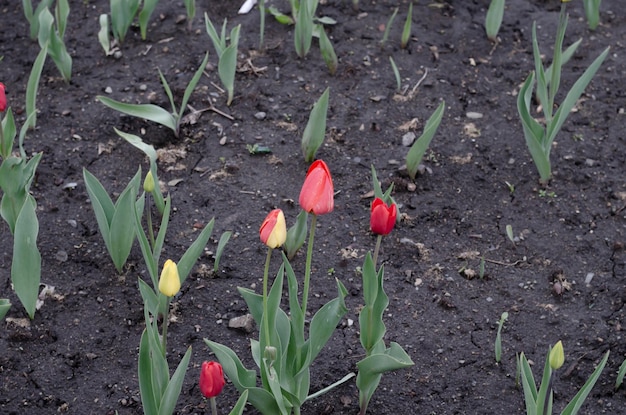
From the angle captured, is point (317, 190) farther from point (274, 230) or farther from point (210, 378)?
point (210, 378)

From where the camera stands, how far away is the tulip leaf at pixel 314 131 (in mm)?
2791

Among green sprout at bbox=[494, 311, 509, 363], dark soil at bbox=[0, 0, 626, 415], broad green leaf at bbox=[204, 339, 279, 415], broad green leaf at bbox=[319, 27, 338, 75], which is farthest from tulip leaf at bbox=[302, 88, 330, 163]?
broad green leaf at bbox=[204, 339, 279, 415]

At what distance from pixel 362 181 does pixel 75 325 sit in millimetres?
1018

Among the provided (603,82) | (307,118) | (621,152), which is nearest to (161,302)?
(307,118)

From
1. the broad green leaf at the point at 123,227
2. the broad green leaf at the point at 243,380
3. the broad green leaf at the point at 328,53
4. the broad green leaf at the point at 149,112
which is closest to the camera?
the broad green leaf at the point at 243,380

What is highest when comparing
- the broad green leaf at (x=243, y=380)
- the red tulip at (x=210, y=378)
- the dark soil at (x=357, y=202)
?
the red tulip at (x=210, y=378)

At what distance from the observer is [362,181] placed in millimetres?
2920

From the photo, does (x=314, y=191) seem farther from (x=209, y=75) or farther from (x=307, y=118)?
(x=209, y=75)

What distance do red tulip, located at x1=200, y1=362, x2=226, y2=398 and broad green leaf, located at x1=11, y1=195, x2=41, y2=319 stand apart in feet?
2.31

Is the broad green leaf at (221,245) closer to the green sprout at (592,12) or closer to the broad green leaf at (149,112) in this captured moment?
the broad green leaf at (149,112)

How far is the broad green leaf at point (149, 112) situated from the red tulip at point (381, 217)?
1228 millimetres

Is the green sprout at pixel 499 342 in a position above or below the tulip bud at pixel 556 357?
below

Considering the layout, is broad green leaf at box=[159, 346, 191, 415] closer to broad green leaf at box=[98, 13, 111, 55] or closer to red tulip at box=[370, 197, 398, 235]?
red tulip at box=[370, 197, 398, 235]

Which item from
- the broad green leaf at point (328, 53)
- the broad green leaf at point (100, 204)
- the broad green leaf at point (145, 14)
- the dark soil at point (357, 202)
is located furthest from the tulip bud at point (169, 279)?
the broad green leaf at point (145, 14)
